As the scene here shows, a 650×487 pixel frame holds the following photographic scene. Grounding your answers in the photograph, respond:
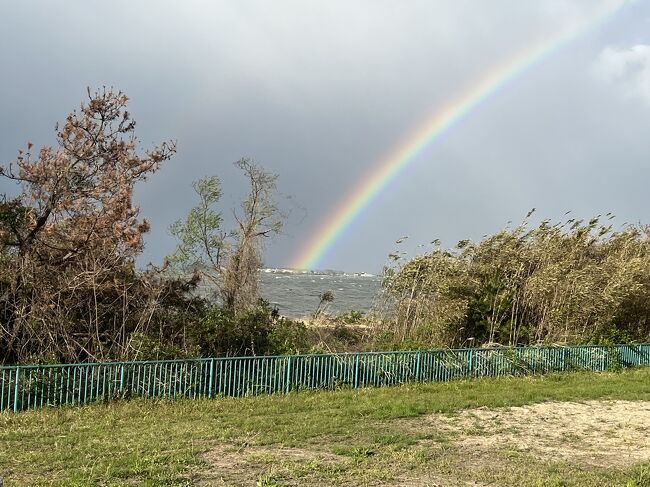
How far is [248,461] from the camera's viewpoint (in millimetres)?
7055

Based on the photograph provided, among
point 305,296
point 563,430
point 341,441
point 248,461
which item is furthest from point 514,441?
point 305,296

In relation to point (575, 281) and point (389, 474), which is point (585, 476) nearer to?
point (389, 474)

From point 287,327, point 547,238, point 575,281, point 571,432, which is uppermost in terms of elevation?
point 547,238

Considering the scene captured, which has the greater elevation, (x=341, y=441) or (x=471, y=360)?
(x=471, y=360)

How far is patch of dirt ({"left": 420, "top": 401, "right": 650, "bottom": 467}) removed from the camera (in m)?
7.97

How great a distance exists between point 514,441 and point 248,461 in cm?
372

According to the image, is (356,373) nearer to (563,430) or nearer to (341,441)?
(563,430)

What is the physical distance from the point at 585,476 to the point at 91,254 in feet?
34.6

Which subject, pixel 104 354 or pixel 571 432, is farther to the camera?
pixel 104 354

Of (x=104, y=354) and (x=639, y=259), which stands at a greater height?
(x=639, y=259)

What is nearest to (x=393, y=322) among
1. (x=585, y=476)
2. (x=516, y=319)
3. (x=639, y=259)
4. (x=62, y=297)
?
(x=516, y=319)

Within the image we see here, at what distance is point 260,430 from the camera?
29.0 ft

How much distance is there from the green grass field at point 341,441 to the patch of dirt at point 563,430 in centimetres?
2

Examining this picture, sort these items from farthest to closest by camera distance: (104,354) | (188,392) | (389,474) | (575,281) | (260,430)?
(575,281)
(104,354)
(188,392)
(260,430)
(389,474)
